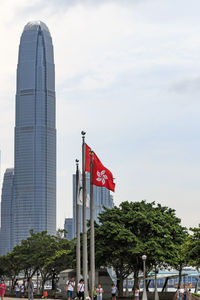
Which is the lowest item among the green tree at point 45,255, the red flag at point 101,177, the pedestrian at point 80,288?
the pedestrian at point 80,288

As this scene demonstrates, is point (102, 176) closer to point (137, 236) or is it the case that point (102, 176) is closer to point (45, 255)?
point (137, 236)

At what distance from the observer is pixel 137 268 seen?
64625mm

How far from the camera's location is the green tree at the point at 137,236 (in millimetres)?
59594

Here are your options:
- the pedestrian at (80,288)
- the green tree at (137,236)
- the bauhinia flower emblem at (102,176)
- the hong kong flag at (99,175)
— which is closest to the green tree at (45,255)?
the green tree at (137,236)

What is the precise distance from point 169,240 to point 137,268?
5623 millimetres

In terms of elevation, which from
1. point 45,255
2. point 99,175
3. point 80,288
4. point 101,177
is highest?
point 99,175

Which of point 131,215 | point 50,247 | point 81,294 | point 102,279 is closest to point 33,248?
point 50,247

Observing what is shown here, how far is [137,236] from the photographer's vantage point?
62.6 metres

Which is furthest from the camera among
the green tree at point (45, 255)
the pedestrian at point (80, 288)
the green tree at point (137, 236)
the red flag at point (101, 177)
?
the green tree at point (45, 255)

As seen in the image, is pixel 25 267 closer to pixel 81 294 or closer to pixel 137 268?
pixel 137 268

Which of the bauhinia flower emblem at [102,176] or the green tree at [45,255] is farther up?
the bauhinia flower emblem at [102,176]

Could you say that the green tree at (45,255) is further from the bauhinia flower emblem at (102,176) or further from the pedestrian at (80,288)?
the bauhinia flower emblem at (102,176)

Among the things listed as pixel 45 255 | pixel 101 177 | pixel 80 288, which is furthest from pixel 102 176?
pixel 45 255

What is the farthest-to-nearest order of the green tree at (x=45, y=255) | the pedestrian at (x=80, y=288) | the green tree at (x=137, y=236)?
the green tree at (x=45, y=255), the green tree at (x=137, y=236), the pedestrian at (x=80, y=288)
